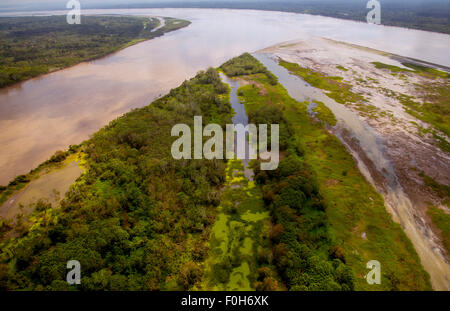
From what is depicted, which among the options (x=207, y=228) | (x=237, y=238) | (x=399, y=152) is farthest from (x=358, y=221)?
(x=399, y=152)

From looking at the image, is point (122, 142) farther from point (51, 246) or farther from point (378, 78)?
point (378, 78)

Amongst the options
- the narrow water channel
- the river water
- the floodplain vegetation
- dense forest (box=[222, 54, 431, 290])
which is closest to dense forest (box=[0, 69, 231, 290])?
the floodplain vegetation

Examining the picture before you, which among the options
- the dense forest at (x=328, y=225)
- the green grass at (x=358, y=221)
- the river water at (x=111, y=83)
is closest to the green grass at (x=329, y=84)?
the green grass at (x=358, y=221)

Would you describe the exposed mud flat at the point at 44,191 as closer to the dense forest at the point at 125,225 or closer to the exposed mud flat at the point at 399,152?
the dense forest at the point at 125,225

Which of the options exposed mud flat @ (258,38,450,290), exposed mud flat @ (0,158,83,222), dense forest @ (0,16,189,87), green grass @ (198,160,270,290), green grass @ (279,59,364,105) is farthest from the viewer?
dense forest @ (0,16,189,87)

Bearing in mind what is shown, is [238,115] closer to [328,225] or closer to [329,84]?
[329,84]

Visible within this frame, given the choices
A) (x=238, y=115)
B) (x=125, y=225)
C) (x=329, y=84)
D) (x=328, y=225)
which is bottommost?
(x=328, y=225)

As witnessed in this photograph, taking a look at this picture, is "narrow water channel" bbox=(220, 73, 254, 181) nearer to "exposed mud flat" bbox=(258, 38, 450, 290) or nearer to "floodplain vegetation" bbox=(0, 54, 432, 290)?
"floodplain vegetation" bbox=(0, 54, 432, 290)
